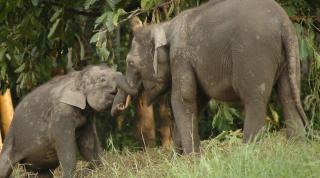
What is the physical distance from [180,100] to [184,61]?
1.16 ft

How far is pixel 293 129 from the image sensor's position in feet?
26.0

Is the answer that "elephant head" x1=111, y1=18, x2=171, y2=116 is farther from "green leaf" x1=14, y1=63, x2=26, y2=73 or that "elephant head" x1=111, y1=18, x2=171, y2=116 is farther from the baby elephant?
"green leaf" x1=14, y1=63, x2=26, y2=73

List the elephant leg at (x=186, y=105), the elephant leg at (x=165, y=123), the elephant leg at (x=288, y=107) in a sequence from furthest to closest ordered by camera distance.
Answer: the elephant leg at (x=165, y=123) < the elephant leg at (x=186, y=105) < the elephant leg at (x=288, y=107)

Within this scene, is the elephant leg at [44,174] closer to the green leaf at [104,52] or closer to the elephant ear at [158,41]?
the green leaf at [104,52]

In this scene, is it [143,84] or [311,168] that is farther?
[143,84]

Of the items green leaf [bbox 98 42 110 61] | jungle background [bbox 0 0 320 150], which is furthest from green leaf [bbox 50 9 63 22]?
green leaf [bbox 98 42 110 61]

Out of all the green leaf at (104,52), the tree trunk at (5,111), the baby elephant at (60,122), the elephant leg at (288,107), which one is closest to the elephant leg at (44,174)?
the baby elephant at (60,122)

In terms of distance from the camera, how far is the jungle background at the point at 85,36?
9352 mm

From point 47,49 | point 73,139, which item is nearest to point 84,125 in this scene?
point 73,139

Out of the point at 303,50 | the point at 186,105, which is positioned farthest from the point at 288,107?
the point at 303,50

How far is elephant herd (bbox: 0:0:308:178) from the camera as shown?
7770 millimetres

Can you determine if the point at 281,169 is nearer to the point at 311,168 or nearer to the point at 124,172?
the point at 311,168

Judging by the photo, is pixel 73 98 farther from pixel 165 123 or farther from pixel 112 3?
pixel 165 123

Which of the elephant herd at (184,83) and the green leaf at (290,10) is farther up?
the green leaf at (290,10)
